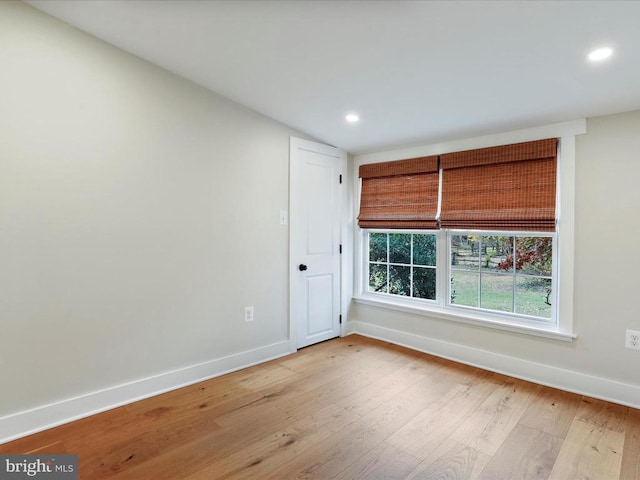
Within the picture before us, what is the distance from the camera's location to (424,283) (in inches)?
140

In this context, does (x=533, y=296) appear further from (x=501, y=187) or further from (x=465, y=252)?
(x=501, y=187)

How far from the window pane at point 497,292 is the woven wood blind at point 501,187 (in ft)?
1.57

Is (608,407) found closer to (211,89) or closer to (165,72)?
(211,89)

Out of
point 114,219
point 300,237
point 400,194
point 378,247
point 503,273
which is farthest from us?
point 378,247

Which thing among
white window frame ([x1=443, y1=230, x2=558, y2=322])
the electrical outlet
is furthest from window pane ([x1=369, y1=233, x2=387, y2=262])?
the electrical outlet

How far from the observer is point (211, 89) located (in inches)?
110

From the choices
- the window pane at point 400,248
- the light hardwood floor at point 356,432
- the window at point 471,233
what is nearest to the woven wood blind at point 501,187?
the window at point 471,233

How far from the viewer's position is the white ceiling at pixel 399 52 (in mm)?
1750

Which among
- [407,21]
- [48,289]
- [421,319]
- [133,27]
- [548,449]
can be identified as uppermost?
[133,27]

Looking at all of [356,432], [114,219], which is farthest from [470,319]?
[114,219]

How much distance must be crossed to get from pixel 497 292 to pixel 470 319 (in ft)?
1.10

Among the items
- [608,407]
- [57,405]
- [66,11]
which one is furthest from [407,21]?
[57,405]

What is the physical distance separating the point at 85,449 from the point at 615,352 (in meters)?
3.45

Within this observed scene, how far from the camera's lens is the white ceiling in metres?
1.75
